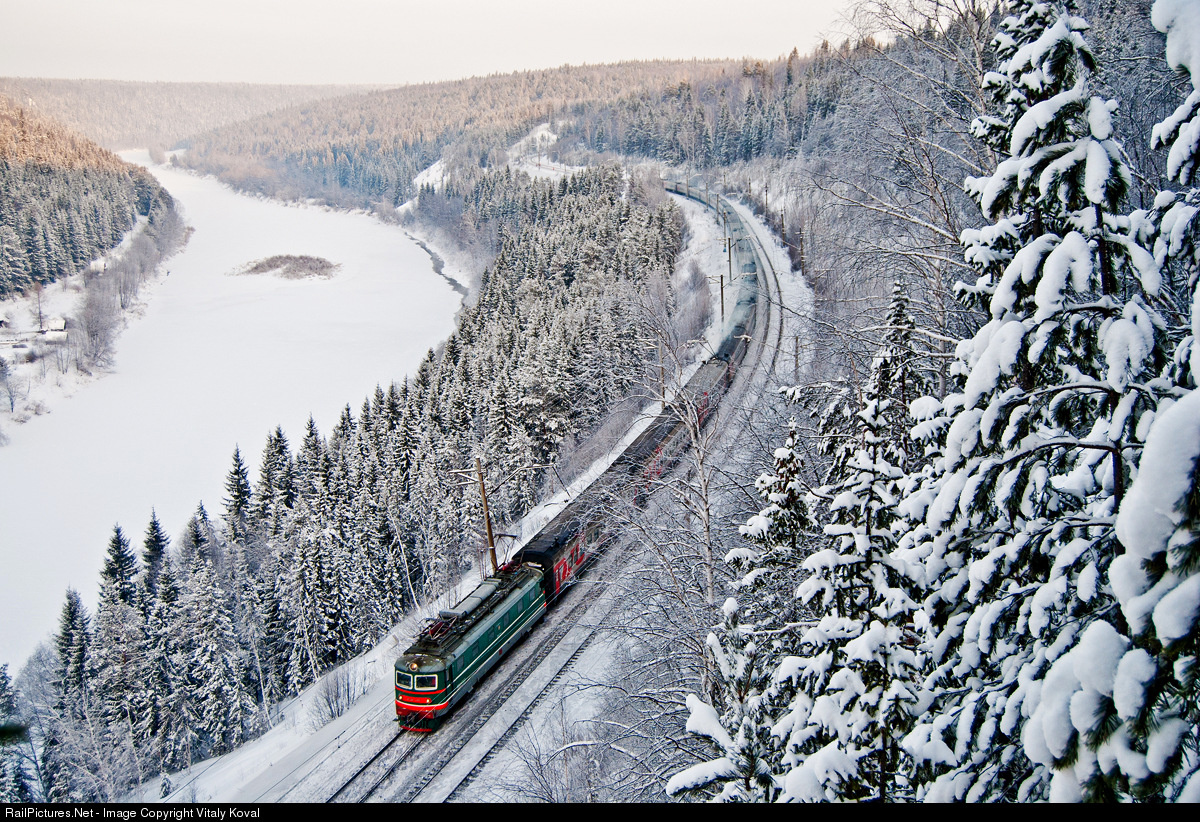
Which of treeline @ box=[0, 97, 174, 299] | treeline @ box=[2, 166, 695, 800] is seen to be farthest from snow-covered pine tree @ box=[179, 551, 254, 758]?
treeline @ box=[0, 97, 174, 299]

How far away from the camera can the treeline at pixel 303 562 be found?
29125mm

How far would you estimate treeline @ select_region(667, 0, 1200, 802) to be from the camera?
2.25m

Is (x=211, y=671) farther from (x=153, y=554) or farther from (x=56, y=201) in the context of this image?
(x=56, y=201)

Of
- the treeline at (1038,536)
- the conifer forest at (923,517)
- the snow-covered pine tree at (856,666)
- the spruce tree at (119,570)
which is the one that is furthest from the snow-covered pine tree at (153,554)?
the snow-covered pine tree at (856,666)

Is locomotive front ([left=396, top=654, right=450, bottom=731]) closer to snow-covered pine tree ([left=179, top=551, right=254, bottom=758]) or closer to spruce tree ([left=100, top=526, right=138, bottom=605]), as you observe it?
snow-covered pine tree ([left=179, top=551, right=254, bottom=758])

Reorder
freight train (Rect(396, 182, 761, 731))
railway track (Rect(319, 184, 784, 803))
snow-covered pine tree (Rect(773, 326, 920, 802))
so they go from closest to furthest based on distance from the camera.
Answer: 1. snow-covered pine tree (Rect(773, 326, 920, 802))
2. railway track (Rect(319, 184, 784, 803))
3. freight train (Rect(396, 182, 761, 731))

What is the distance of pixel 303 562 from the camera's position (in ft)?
106

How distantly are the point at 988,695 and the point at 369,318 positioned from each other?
91734 mm

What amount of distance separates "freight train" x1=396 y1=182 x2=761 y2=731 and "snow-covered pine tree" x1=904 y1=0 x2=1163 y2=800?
27.0 ft

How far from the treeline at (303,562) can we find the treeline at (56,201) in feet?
248

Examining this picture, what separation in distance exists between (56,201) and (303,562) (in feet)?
361

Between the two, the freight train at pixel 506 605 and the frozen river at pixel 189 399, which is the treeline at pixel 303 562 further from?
the frozen river at pixel 189 399

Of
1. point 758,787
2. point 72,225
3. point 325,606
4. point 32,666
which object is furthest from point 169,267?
point 758,787

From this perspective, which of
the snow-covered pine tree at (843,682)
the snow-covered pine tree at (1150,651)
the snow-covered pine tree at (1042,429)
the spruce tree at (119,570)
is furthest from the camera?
the spruce tree at (119,570)
